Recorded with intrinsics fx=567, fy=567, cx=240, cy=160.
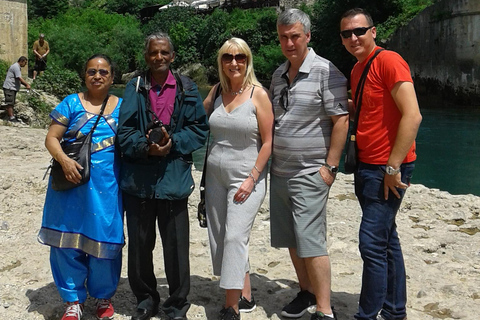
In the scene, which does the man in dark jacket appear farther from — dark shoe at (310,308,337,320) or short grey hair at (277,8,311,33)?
dark shoe at (310,308,337,320)

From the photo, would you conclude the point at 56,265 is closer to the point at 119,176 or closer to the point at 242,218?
the point at 119,176

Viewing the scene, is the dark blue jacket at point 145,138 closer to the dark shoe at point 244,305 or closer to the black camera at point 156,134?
the black camera at point 156,134

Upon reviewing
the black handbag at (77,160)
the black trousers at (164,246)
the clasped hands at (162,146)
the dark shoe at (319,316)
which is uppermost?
the clasped hands at (162,146)

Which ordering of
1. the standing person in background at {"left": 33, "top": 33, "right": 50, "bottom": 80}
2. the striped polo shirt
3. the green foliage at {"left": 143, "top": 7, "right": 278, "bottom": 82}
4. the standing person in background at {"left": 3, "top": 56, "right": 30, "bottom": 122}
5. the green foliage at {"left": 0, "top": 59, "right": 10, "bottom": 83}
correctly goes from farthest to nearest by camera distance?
1. the green foliage at {"left": 143, "top": 7, "right": 278, "bottom": 82}
2. the standing person in background at {"left": 33, "top": 33, "right": 50, "bottom": 80}
3. the green foliage at {"left": 0, "top": 59, "right": 10, "bottom": 83}
4. the standing person in background at {"left": 3, "top": 56, "right": 30, "bottom": 122}
5. the striped polo shirt

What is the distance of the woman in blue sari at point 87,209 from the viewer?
3.37m

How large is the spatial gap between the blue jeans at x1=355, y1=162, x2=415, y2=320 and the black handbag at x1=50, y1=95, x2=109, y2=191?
5.18ft

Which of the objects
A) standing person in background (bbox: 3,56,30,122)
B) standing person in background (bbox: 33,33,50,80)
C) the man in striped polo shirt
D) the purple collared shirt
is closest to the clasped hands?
the purple collared shirt

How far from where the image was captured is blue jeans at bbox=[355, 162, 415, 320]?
3.17 metres

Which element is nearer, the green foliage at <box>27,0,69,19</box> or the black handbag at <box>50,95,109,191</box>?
the black handbag at <box>50,95,109,191</box>

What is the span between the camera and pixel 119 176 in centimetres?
346

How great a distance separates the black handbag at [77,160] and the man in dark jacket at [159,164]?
21 cm

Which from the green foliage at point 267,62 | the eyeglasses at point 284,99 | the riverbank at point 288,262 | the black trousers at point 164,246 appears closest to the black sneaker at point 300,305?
the riverbank at point 288,262

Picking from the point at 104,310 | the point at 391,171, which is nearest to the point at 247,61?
the point at 391,171

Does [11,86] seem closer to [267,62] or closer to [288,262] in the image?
[288,262]
